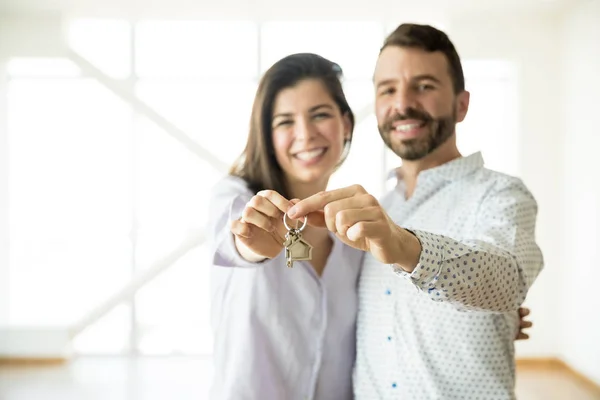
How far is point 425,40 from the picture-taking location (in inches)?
36.5

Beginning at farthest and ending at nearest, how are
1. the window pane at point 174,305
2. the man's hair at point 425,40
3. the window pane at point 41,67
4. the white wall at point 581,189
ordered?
the window pane at point 41,67 < the window pane at point 174,305 < the white wall at point 581,189 < the man's hair at point 425,40

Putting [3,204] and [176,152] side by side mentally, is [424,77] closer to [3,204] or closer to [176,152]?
[176,152]

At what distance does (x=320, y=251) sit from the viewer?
3.40ft

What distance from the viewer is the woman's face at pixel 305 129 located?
3.23 ft

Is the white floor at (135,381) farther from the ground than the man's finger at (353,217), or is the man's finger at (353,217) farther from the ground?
the man's finger at (353,217)

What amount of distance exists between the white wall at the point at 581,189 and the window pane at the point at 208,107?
1.85m

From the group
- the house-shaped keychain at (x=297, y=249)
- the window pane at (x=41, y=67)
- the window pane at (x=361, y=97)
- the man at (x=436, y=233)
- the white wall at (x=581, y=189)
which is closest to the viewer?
the house-shaped keychain at (x=297, y=249)

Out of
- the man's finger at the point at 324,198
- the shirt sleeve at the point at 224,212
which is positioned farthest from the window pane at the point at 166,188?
the man's finger at the point at 324,198

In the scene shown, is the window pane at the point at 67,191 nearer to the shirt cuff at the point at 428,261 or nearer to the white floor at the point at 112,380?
the white floor at the point at 112,380

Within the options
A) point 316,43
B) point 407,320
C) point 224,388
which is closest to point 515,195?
point 407,320

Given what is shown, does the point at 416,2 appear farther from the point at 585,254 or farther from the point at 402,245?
the point at 402,245

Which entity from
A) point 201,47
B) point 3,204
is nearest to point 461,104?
point 201,47

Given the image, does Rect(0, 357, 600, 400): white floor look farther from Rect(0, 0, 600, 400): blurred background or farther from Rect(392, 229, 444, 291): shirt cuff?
Rect(392, 229, 444, 291): shirt cuff

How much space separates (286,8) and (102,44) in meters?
1.39
